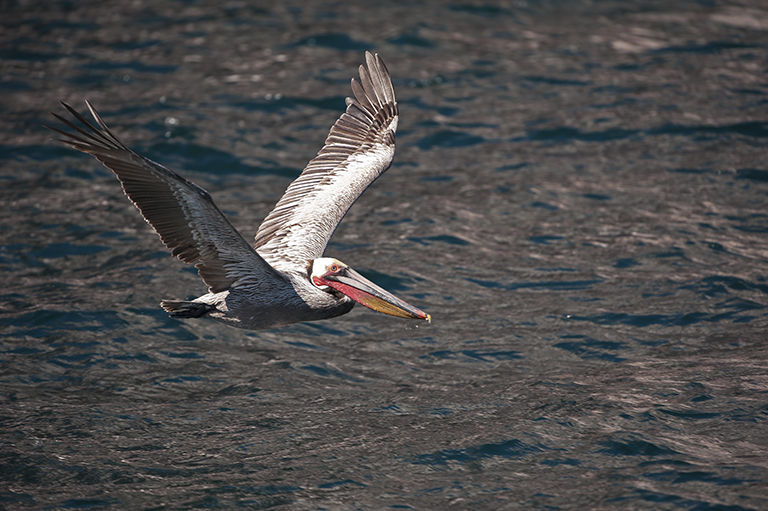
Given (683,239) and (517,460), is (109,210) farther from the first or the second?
(683,239)

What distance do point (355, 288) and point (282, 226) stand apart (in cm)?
150

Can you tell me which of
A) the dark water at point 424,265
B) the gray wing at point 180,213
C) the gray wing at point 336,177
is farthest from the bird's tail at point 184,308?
the dark water at point 424,265

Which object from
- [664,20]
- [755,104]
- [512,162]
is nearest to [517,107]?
[512,162]

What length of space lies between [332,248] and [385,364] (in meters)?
2.39

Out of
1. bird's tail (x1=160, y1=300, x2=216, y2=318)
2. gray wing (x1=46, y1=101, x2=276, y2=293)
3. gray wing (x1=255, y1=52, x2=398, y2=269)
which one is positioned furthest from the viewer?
gray wing (x1=255, y1=52, x2=398, y2=269)

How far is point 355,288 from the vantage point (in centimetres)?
650

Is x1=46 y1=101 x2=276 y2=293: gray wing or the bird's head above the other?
x1=46 y1=101 x2=276 y2=293: gray wing

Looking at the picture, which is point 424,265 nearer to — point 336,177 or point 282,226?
point 336,177

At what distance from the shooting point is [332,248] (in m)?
9.87

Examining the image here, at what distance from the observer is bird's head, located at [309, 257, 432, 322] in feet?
20.9

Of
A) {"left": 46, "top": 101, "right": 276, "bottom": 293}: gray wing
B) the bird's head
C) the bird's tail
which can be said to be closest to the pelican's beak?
the bird's head

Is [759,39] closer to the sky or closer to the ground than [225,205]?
closer to the sky

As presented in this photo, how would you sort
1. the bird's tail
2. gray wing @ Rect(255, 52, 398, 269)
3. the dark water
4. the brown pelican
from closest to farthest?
the brown pelican, the dark water, the bird's tail, gray wing @ Rect(255, 52, 398, 269)

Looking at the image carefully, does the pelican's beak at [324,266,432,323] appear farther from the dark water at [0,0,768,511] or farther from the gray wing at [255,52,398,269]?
the dark water at [0,0,768,511]
